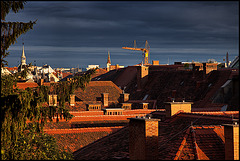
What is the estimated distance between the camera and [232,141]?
1875 centimetres

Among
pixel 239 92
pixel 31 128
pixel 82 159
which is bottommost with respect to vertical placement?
pixel 82 159

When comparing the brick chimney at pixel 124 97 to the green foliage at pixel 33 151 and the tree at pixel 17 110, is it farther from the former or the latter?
the tree at pixel 17 110

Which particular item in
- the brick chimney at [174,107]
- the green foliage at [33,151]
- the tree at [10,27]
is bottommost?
the green foliage at [33,151]

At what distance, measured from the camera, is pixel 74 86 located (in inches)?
850

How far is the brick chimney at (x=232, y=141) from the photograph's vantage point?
60.2ft

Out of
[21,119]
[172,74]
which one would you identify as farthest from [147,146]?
[172,74]

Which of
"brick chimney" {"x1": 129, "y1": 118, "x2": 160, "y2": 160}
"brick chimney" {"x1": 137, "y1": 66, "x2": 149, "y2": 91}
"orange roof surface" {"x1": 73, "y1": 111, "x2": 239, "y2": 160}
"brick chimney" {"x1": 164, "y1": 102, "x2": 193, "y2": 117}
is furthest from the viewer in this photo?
"brick chimney" {"x1": 137, "y1": 66, "x2": 149, "y2": 91}

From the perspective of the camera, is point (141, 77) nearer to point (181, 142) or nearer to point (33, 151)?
point (181, 142)

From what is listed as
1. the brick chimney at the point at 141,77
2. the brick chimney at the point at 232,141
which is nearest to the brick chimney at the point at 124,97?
the brick chimney at the point at 141,77

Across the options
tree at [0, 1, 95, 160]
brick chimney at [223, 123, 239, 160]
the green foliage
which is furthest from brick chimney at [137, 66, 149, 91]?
brick chimney at [223, 123, 239, 160]

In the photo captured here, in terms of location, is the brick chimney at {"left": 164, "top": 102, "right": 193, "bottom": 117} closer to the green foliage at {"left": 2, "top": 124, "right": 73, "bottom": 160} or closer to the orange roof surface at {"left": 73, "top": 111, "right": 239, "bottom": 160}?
the orange roof surface at {"left": 73, "top": 111, "right": 239, "bottom": 160}

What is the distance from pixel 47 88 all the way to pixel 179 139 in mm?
7195

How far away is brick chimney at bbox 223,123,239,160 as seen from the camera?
18359 mm

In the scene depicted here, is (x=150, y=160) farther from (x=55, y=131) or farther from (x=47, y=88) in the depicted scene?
(x=55, y=131)
